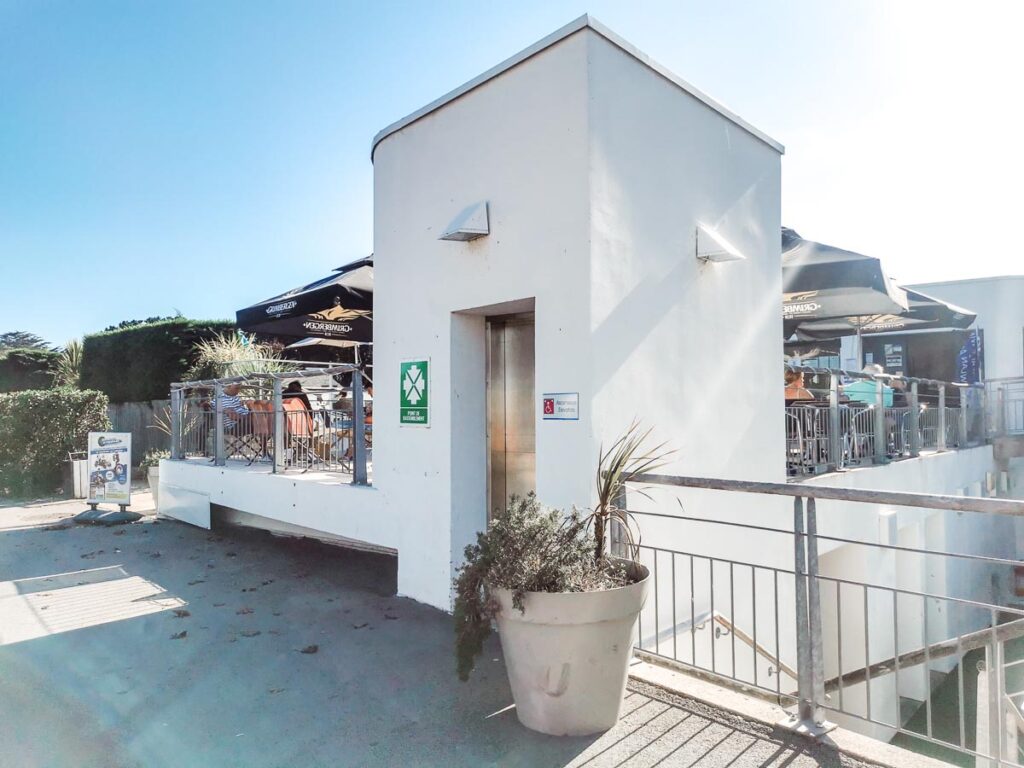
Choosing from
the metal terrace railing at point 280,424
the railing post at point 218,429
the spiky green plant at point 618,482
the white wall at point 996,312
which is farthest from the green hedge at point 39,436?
the white wall at point 996,312

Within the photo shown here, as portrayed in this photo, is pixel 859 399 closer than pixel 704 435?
No

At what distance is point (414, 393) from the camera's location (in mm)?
5328

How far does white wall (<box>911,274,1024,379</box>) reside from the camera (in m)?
17.0

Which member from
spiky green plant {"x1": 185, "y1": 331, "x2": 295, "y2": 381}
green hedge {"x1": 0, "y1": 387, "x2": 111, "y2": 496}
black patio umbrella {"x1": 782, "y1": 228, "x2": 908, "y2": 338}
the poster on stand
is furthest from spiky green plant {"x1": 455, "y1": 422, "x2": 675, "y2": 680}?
green hedge {"x1": 0, "y1": 387, "x2": 111, "y2": 496}

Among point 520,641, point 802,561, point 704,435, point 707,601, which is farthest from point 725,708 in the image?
point 704,435

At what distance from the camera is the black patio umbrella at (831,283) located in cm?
633

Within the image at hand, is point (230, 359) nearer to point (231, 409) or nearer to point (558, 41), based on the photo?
point (231, 409)

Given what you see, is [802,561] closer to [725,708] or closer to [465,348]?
[725,708]

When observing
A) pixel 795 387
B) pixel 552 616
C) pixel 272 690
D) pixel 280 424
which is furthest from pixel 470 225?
pixel 795 387

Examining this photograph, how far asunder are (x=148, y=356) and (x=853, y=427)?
15.6 metres

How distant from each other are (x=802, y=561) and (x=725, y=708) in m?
0.86

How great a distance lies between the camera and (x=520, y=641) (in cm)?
307

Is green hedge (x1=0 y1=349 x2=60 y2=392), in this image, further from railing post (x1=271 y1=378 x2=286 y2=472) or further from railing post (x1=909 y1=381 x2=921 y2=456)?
railing post (x1=909 y1=381 x2=921 y2=456)

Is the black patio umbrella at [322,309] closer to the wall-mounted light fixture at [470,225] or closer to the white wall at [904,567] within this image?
the wall-mounted light fixture at [470,225]
